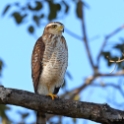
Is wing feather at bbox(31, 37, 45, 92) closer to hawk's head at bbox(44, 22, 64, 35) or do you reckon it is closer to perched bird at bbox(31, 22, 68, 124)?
perched bird at bbox(31, 22, 68, 124)

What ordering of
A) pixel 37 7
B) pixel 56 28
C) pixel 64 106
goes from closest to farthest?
pixel 64 106 < pixel 56 28 < pixel 37 7

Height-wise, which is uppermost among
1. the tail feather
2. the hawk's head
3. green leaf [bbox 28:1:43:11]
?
the hawk's head

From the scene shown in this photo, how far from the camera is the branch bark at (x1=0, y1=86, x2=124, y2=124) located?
388cm

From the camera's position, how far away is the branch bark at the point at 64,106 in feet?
12.7

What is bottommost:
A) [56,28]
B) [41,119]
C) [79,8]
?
[41,119]

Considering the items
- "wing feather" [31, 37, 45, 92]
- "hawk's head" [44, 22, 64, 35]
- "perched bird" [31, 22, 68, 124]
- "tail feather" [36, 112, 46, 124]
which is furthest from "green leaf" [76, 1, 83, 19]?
"tail feather" [36, 112, 46, 124]

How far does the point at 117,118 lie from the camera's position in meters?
3.87

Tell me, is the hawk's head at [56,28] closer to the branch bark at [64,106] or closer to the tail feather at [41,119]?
the tail feather at [41,119]

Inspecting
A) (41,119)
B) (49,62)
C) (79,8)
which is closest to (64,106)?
(41,119)

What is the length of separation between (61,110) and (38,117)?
43.1 inches

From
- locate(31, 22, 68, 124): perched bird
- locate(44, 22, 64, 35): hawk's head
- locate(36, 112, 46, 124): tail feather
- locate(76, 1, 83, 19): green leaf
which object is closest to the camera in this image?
locate(36, 112, 46, 124): tail feather

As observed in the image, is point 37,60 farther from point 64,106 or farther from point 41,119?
point 64,106

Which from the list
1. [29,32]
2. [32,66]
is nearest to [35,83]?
[32,66]

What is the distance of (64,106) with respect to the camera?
3.95 m
